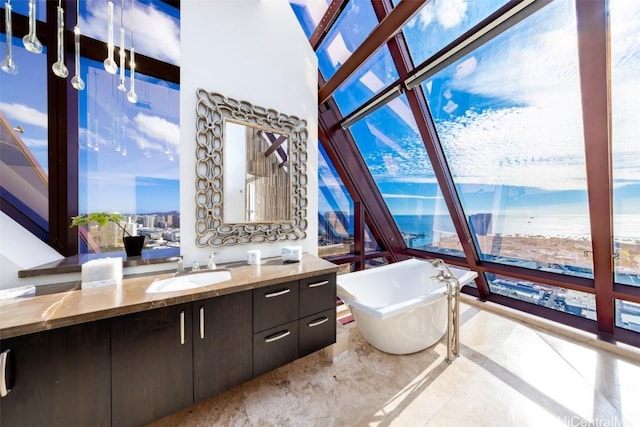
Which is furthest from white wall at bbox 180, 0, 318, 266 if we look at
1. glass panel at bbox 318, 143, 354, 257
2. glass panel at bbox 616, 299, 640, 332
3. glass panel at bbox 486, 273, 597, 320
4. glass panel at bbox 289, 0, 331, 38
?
glass panel at bbox 616, 299, 640, 332

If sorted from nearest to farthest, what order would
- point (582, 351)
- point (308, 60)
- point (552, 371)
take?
1. point (552, 371)
2. point (582, 351)
3. point (308, 60)

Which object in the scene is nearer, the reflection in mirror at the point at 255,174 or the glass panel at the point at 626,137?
the glass panel at the point at 626,137

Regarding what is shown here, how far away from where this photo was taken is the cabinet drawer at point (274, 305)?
1504 millimetres

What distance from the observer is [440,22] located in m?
1.99

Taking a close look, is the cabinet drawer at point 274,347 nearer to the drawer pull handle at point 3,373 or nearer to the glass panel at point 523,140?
the drawer pull handle at point 3,373

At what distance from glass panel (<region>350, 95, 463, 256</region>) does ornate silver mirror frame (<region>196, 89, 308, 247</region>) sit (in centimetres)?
133

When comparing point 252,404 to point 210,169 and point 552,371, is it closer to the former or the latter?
point 210,169

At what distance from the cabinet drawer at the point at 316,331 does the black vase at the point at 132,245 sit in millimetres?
1408

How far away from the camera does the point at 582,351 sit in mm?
2051

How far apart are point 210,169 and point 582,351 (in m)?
3.78

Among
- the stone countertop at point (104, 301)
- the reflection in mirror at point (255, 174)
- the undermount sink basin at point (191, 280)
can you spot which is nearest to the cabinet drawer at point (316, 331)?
the stone countertop at point (104, 301)

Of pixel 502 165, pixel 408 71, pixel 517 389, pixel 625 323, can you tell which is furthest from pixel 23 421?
pixel 625 323

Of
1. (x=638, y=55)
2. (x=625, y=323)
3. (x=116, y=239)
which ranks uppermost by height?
(x=638, y=55)

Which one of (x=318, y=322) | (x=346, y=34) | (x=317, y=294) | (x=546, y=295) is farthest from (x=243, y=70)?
(x=546, y=295)
